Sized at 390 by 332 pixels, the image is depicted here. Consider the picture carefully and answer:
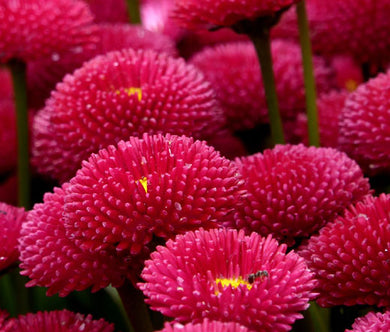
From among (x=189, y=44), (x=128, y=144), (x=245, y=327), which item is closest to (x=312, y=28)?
(x=189, y=44)

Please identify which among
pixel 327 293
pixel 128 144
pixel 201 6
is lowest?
pixel 327 293

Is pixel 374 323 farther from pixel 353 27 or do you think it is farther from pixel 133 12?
pixel 133 12

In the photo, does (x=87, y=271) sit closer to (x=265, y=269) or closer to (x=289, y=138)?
(x=265, y=269)

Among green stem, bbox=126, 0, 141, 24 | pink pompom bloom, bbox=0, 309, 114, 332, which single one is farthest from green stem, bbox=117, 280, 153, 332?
green stem, bbox=126, 0, 141, 24

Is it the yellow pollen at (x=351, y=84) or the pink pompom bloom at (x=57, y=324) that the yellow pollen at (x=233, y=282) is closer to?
the pink pompom bloom at (x=57, y=324)

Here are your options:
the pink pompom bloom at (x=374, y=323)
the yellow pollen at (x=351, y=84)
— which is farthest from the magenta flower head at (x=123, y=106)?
the yellow pollen at (x=351, y=84)

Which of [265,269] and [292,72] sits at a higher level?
[292,72]
